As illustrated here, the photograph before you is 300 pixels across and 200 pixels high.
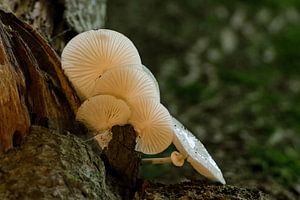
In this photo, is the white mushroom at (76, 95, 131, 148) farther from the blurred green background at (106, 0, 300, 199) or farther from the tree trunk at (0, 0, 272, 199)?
the blurred green background at (106, 0, 300, 199)

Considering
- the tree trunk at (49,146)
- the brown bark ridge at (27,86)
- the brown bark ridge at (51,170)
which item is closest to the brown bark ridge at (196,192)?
the tree trunk at (49,146)

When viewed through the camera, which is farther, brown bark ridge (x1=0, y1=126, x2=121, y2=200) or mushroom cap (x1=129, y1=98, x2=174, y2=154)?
mushroom cap (x1=129, y1=98, x2=174, y2=154)

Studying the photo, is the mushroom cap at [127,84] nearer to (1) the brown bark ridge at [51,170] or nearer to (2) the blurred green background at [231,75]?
(1) the brown bark ridge at [51,170]

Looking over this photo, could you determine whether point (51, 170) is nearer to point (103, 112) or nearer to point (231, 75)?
point (103, 112)

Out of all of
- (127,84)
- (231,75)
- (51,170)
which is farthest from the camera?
(231,75)

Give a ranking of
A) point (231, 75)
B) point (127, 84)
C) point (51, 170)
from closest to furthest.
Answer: point (51, 170) < point (127, 84) < point (231, 75)

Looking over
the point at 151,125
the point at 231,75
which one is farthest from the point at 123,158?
the point at 231,75

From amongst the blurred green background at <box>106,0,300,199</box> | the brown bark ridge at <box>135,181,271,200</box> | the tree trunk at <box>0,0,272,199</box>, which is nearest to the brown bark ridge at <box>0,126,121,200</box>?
the tree trunk at <box>0,0,272,199</box>

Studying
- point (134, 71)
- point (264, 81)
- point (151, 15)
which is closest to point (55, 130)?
point (134, 71)
